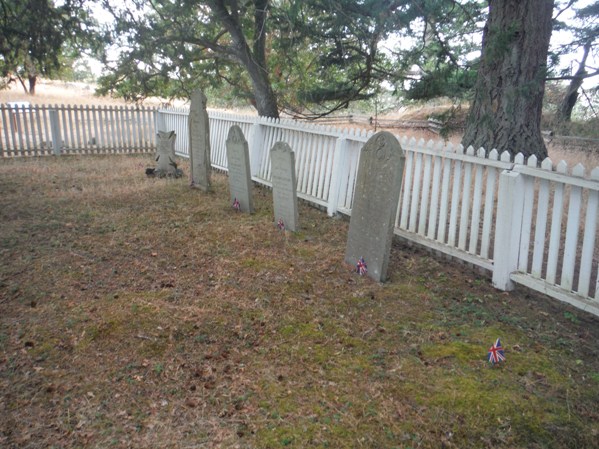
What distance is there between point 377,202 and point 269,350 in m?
2.15

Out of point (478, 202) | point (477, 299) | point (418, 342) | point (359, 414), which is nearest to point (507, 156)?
point (478, 202)

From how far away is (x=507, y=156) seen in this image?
482cm

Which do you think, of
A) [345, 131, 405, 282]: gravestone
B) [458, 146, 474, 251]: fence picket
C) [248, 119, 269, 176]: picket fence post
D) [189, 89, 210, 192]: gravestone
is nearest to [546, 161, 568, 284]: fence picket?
[458, 146, 474, 251]: fence picket

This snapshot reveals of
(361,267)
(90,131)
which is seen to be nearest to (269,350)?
(361,267)

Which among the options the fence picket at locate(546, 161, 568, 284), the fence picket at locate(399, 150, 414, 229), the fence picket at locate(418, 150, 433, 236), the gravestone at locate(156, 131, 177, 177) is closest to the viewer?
the fence picket at locate(546, 161, 568, 284)

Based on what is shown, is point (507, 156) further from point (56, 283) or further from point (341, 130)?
point (56, 283)

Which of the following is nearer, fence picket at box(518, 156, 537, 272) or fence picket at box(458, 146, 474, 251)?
fence picket at box(518, 156, 537, 272)

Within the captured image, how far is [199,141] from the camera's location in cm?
912

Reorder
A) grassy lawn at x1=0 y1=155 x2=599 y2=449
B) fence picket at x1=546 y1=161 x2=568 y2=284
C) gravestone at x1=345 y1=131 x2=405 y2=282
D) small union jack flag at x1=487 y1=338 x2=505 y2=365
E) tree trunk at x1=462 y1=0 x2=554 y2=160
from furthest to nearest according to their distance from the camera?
tree trunk at x1=462 y1=0 x2=554 y2=160, gravestone at x1=345 y1=131 x2=405 y2=282, fence picket at x1=546 y1=161 x2=568 y2=284, small union jack flag at x1=487 y1=338 x2=505 y2=365, grassy lawn at x1=0 y1=155 x2=599 y2=449

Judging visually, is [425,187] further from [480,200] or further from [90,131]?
[90,131]

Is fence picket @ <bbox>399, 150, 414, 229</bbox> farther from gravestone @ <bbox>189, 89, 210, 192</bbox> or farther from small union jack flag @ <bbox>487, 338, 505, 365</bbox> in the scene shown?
gravestone @ <bbox>189, 89, 210, 192</bbox>

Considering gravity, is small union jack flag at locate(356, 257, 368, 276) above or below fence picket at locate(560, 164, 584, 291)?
below

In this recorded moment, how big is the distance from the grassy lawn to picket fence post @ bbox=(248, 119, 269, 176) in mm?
4110

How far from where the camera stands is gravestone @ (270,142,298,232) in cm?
657
